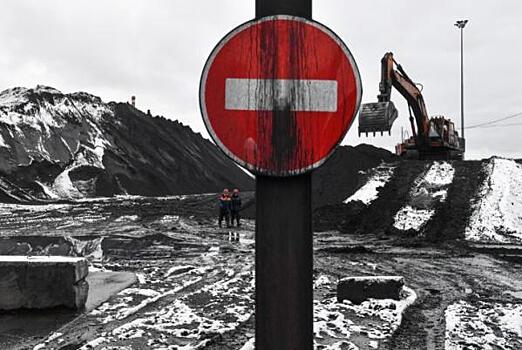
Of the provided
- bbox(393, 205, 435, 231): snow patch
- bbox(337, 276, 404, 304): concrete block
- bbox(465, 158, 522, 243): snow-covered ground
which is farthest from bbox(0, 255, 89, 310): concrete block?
bbox(393, 205, 435, 231): snow patch

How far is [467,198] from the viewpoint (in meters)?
21.2

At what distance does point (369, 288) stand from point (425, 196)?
15.5 meters

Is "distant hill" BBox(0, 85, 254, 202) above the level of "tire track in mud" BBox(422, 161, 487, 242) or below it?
above

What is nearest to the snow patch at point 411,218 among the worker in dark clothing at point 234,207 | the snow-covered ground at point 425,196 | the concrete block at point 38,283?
the snow-covered ground at point 425,196

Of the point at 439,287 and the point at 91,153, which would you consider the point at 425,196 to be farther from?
the point at 91,153

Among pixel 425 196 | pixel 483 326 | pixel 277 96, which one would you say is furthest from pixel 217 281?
pixel 425 196

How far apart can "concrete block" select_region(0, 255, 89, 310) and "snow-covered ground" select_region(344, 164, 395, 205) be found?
16.8 m

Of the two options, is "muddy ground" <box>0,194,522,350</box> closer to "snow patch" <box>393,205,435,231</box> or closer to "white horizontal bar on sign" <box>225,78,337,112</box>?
"snow patch" <box>393,205,435,231</box>

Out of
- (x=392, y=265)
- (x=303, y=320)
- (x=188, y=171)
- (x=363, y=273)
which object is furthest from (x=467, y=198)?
(x=188, y=171)

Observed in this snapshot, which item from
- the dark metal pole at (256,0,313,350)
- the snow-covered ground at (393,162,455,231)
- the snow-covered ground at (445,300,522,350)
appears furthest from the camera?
the snow-covered ground at (393,162,455,231)

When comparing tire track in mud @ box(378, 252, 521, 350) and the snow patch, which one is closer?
tire track in mud @ box(378, 252, 521, 350)

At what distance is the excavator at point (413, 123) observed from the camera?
20.3 meters

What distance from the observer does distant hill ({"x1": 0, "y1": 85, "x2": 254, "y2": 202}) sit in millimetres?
37688

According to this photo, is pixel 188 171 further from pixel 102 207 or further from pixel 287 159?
pixel 287 159
